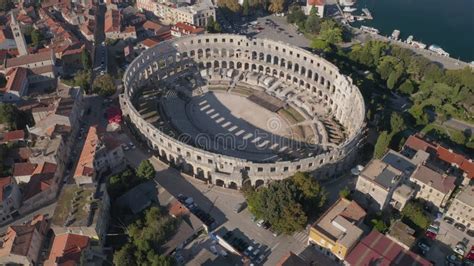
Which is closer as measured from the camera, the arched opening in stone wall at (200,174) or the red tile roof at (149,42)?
the arched opening in stone wall at (200,174)

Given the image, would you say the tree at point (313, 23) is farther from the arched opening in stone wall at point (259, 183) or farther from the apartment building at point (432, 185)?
the arched opening in stone wall at point (259, 183)

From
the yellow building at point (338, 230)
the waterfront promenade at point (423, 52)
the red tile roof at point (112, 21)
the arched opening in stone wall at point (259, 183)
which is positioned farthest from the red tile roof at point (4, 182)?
the waterfront promenade at point (423, 52)

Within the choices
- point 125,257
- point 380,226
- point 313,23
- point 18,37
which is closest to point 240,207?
point 125,257

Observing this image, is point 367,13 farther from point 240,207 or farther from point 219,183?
point 240,207

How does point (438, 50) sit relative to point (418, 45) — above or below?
below

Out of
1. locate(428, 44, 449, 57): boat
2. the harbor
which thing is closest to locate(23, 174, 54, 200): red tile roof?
the harbor

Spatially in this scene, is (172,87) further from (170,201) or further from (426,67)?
(426,67)
